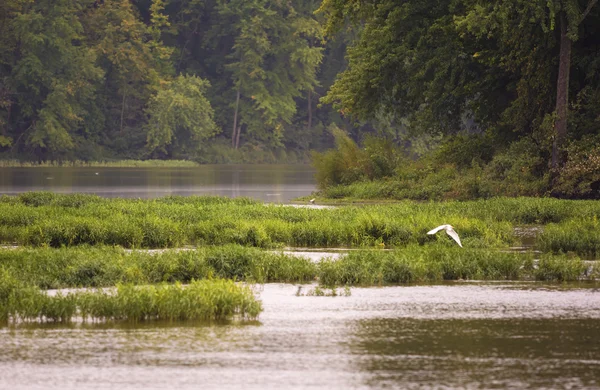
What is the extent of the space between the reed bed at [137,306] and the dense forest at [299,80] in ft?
64.8

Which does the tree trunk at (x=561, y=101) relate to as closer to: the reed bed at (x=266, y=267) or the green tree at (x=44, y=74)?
the reed bed at (x=266, y=267)

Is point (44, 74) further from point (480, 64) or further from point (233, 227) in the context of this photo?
point (233, 227)

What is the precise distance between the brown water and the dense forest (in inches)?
716

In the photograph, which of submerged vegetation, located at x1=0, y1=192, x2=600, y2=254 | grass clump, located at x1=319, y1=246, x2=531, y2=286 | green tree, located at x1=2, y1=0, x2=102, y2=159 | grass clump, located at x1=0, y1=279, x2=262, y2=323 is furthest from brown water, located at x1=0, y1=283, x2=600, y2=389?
green tree, located at x1=2, y1=0, x2=102, y2=159

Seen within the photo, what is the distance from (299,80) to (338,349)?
3800 inches

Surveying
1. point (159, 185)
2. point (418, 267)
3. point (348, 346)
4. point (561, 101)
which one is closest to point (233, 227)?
point (418, 267)

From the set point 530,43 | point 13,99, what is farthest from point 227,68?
point 530,43

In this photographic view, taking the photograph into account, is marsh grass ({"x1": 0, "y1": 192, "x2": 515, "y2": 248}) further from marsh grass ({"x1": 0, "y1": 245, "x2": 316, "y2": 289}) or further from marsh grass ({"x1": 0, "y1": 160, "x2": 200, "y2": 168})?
marsh grass ({"x1": 0, "y1": 160, "x2": 200, "y2": 168})

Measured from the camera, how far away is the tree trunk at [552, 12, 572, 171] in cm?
3638

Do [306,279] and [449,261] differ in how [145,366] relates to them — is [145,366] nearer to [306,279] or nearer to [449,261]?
[306,279]

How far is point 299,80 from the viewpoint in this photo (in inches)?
4355

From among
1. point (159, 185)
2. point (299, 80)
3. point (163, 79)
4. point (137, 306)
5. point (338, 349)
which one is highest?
point (299, 80)

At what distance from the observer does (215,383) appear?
13.2m

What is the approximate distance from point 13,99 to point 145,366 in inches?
3277
